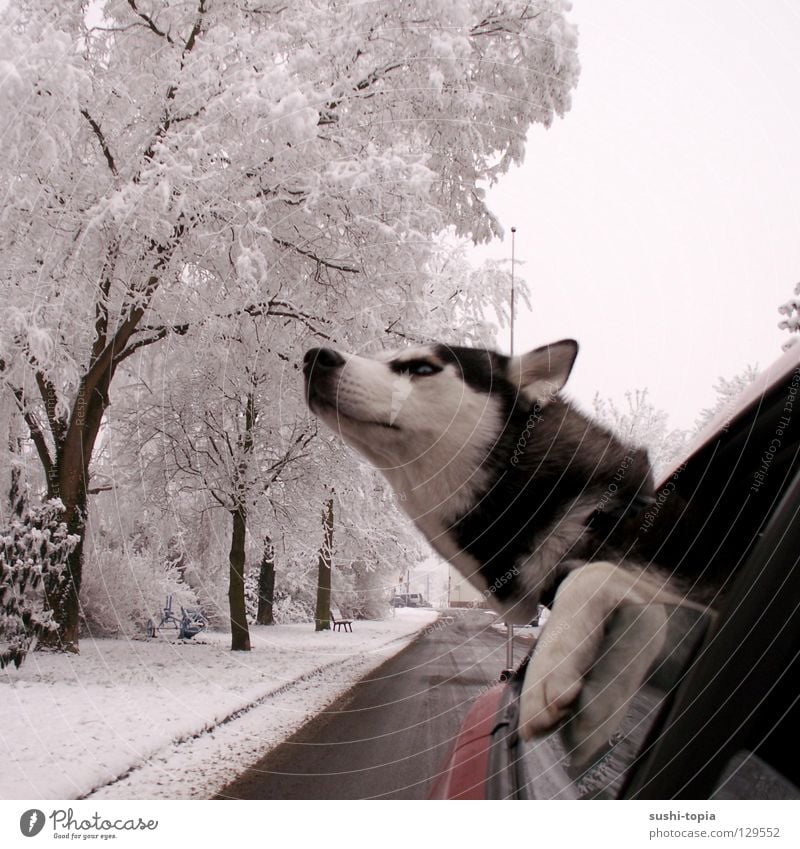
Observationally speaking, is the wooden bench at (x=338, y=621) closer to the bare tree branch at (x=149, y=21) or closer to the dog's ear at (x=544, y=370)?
the dog's ear at (x=544, y=370)

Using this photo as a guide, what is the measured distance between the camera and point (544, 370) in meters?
0.96

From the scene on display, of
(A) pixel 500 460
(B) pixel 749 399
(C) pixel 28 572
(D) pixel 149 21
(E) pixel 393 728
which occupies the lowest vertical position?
(E) pixel 393 728

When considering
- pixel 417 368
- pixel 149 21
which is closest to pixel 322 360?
pixel 417 368

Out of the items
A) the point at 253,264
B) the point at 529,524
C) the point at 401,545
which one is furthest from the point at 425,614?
the point at 253,264

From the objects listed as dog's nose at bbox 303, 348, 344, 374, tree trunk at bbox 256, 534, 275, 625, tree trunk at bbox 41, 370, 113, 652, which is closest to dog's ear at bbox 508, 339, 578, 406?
dog's nose at bbox 303, 348, 344, 374

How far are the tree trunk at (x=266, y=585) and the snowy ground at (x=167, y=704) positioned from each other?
0.09 feet

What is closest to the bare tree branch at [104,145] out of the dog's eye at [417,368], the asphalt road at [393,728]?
the dog's eye at [417,368]

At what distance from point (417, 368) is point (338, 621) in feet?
2.21

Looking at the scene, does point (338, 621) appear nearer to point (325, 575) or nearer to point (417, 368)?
point (325, 575)

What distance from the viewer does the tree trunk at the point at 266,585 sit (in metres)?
1.34

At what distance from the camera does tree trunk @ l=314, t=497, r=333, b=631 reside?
1377 millimetres

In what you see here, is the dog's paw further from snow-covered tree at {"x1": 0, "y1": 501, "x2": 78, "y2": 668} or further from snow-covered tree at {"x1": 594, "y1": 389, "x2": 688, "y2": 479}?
snow-covered tree at {"x1": 0, "y1": 501, "x2": 78, "y2": 668}
